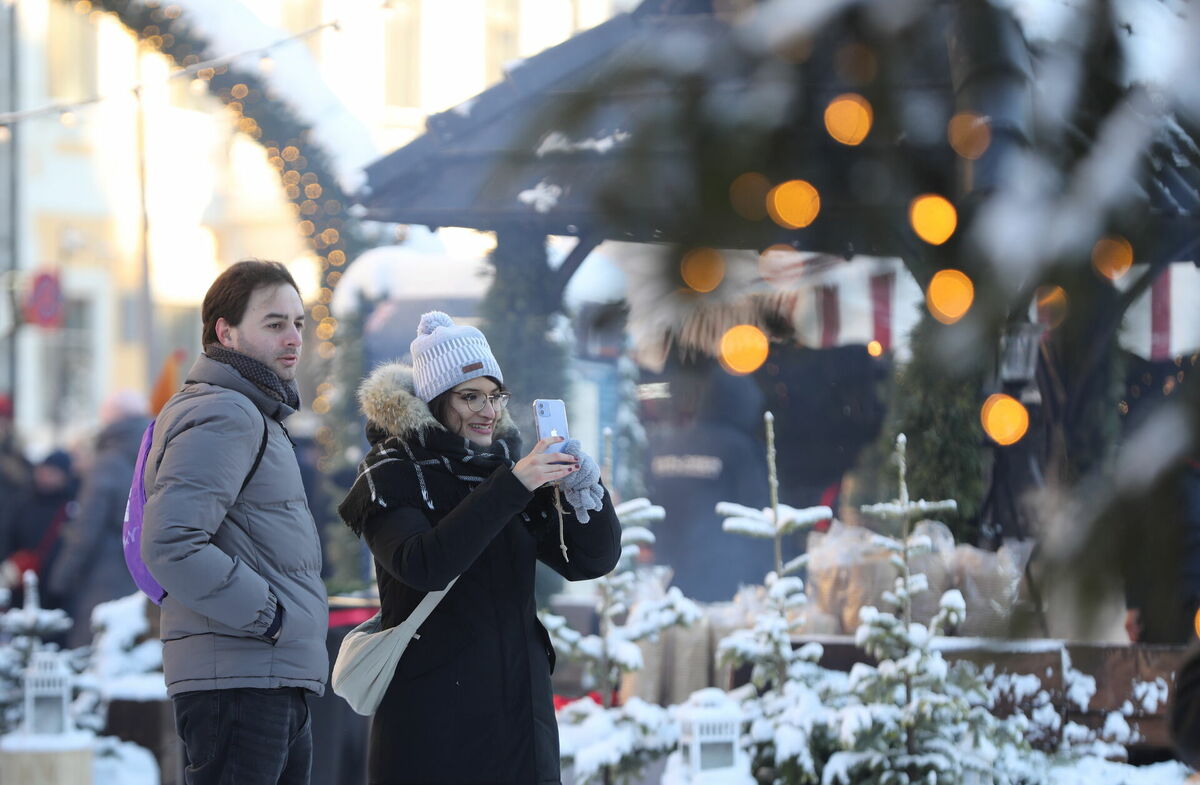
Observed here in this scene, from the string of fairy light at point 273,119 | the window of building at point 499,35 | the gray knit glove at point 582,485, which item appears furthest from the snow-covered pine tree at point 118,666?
the gray knit glove at point 582,485

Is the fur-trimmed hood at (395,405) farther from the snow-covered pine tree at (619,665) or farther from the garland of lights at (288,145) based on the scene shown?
the garland of lights at (288,145)

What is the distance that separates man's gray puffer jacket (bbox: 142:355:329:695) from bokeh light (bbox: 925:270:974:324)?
171 centimetres

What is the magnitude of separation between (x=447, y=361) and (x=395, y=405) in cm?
14

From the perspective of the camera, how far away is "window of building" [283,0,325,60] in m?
6.73

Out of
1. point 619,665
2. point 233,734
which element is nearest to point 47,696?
point 619,665

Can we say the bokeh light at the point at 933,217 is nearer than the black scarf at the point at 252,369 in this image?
Yes

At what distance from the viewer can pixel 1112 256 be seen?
59.5 inches

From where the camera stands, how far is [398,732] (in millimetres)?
2934

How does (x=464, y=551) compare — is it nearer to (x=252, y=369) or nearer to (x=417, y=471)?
(x=417, y=471)

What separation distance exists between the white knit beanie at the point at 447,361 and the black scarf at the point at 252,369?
28 centimetres

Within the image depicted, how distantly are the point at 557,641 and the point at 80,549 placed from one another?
3.27 m

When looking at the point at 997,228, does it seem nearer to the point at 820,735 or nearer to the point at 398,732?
the point at 398,732

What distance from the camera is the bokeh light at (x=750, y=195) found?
1.63m

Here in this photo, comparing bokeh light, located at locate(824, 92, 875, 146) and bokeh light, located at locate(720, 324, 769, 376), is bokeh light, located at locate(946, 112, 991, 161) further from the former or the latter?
bokeh light, located at locate(720, 324, 769, 376)
